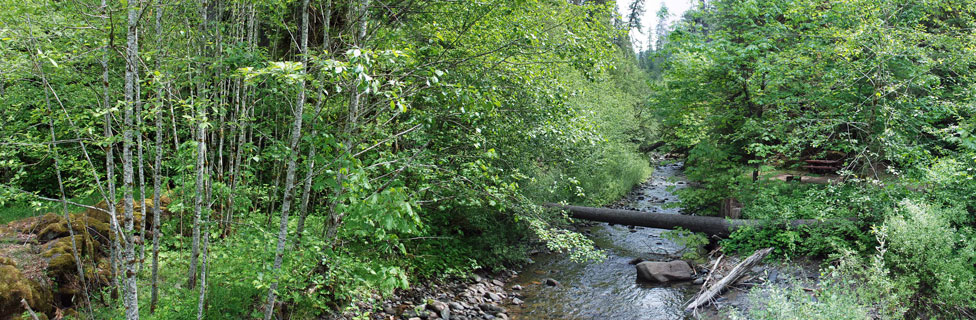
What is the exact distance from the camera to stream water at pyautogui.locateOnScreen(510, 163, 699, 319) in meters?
7.43

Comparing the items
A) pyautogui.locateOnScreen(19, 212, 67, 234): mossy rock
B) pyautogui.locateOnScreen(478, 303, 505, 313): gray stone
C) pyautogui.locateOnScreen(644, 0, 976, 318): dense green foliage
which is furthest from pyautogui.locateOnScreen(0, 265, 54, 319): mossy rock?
pyautogui.locateOnScreen(644, 0, 976, 318): dense green foliage

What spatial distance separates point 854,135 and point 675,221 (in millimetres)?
3868

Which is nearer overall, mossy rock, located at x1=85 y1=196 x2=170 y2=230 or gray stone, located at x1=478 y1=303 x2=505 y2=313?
mossy rock, located at x1=85 y1=196 x2=170 y2=230

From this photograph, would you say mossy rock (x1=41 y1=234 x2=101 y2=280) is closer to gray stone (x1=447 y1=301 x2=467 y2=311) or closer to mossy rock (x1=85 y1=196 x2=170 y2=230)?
mossy rock (x1=85 y1=196 x2=170 y2=230)

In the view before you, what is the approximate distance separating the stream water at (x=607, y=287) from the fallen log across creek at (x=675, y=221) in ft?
2.32

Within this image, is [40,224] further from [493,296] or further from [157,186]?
[493,296]

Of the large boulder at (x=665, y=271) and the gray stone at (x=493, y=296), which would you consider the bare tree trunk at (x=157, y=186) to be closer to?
the gray stone at (x=493, y=296)

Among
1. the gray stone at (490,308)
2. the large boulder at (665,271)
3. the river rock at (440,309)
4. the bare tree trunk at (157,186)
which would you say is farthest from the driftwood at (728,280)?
the bare tree trunk at (157,186)

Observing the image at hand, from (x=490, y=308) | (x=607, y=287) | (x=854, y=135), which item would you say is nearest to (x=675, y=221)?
(x=607, y=287)

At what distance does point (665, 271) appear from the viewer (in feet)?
28.6

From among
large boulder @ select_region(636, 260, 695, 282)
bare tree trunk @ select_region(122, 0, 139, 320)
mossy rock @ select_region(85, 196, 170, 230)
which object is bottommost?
large boulder @ select_region(636, 260, 695, 282)

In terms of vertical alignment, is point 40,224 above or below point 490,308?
above

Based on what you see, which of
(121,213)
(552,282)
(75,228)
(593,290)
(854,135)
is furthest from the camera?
(854,135)

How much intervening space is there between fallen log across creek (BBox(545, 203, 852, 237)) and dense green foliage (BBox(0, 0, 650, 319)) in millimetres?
3257
